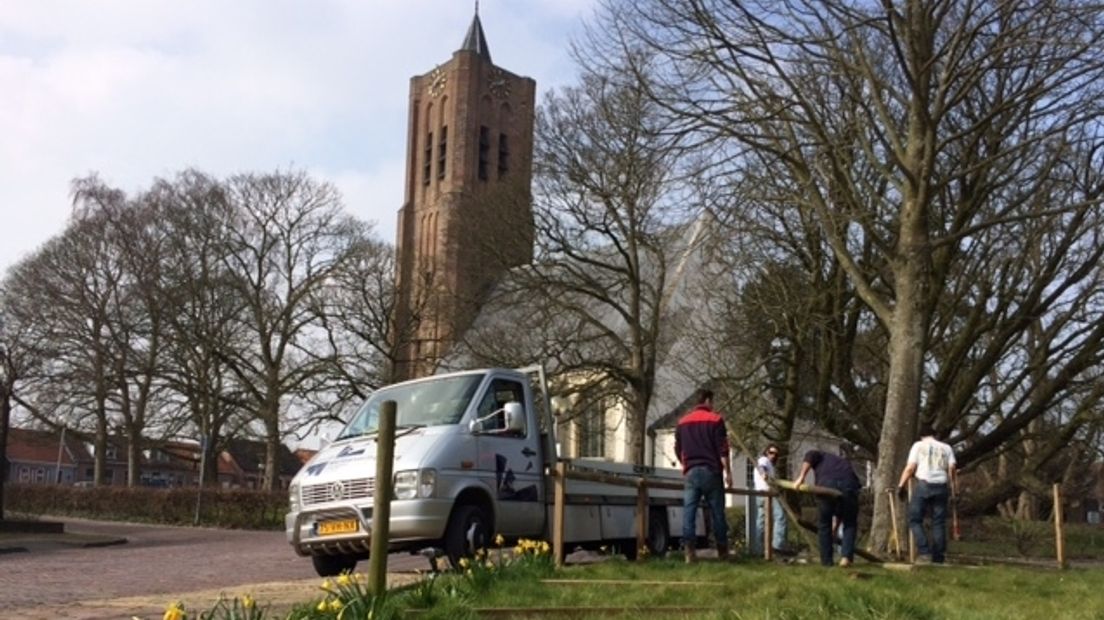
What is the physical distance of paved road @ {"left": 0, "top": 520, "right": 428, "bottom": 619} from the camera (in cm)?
975

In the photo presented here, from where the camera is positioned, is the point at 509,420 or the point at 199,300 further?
the point at 199,300

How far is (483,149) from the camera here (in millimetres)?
62094

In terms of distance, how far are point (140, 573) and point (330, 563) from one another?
3.76 meters

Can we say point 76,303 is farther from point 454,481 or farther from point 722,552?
point 722,552

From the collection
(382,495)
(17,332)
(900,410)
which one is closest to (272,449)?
(17,332)

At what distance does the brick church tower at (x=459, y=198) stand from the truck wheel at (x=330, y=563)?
23164 mm

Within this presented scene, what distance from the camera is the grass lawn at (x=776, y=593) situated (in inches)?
251

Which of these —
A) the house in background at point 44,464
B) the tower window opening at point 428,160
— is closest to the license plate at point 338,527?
the tower window opening at point 428,160

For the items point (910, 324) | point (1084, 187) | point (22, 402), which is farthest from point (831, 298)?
point (22, 402)

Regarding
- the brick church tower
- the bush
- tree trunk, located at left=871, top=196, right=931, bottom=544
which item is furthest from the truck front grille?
the brick church tower

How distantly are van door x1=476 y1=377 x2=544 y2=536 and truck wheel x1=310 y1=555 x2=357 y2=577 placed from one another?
1678mm

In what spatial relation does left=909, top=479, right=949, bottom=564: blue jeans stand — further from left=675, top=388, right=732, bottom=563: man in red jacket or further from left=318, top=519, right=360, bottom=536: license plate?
left=318, top=519, right=360, bottom=536: license plate

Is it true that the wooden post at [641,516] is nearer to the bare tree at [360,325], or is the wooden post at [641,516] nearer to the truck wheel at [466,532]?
→ the truck wheel at [466,532]

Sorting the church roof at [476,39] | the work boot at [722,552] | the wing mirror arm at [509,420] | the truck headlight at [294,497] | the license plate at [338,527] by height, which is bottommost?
the work boot at [722,552]
